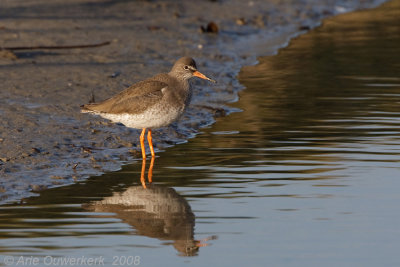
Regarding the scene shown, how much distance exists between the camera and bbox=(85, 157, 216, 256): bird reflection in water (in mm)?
7305

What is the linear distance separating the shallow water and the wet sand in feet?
1.88

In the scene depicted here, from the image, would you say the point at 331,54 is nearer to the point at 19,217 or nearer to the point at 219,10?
the point at 219,10

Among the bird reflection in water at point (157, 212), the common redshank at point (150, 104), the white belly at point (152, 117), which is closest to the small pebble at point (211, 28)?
the common redshank at point (150, 104)

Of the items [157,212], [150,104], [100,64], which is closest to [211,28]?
[100,64]

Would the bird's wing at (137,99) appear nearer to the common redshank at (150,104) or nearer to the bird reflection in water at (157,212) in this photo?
the common redshank at (150,104)

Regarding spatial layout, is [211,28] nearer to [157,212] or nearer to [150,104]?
[150,104]

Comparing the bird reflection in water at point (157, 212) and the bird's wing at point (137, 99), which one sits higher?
the bird's wing at point (137, 99)

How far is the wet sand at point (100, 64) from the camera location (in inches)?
406

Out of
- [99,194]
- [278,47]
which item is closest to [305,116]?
[99,194]

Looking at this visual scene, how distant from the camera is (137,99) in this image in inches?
412

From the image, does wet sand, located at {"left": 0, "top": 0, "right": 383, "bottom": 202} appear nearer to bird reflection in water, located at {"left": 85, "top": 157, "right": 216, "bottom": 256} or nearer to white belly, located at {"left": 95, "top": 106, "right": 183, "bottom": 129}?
white belly, located at {"left": 95, "top": 106, "right": 183, "bottom": 129}

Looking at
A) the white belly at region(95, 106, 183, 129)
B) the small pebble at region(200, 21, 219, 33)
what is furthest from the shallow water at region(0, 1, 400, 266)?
the small pebble at region(200, 21, 219, 33)

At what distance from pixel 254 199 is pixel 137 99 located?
2593 mm

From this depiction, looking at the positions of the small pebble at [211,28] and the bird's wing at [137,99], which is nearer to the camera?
the bird's wing at [137,99]
